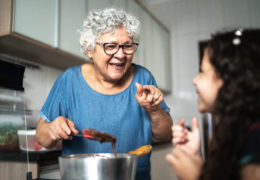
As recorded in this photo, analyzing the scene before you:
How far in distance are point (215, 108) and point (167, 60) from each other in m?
3.26

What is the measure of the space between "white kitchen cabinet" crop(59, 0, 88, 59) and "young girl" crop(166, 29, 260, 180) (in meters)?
1.52

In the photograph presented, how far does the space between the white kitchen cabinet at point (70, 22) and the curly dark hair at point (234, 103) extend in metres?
1.55

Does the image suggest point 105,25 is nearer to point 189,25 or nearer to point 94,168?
point 94,168

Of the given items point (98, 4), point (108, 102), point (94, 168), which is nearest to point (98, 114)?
point (108, 102)

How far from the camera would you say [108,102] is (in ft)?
4.02

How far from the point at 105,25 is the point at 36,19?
2.72 feet

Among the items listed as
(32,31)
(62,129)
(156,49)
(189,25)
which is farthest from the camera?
(189,25)

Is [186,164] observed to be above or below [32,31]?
below

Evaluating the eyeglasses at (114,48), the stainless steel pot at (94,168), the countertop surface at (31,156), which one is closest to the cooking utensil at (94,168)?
the stainless steel pot at (94,168)

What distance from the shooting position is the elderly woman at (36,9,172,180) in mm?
1187

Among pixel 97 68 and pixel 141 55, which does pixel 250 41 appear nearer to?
pixel 97 68

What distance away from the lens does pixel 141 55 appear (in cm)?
321

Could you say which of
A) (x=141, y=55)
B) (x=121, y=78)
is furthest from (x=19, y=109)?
(x=141, y=55)

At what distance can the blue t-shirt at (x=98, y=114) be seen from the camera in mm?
1184
